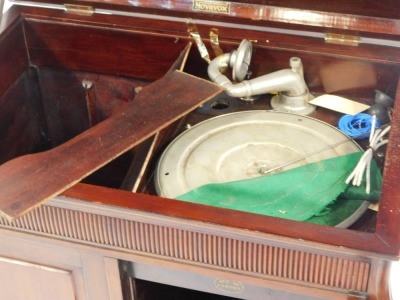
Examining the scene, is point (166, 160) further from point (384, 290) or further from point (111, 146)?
point (384, 290)

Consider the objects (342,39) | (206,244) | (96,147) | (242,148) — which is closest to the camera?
(206,244)

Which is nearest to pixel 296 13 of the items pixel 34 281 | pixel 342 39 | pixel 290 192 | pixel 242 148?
pixel 342 39

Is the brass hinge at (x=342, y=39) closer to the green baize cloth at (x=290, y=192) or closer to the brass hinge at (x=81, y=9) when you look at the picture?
the green baize cloth at (x=290, y=192)

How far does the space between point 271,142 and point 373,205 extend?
25cm

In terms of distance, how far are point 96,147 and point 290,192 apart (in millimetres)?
341

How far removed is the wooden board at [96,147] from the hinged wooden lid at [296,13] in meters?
0.18

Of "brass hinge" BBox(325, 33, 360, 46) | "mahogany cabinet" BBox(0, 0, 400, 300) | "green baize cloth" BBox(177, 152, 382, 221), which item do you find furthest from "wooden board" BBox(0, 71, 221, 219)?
"brass hinge" BBox(325, 33, 360, 46)

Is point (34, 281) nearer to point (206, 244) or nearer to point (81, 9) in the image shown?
point (206, 244)

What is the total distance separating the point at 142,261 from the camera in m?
A: 1.12

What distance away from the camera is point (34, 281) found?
1287mm

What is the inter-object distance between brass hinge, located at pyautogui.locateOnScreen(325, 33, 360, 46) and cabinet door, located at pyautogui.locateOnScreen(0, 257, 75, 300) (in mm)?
699

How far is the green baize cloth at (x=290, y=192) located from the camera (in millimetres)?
1115

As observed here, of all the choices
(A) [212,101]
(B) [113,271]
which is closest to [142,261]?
(B) [113,271]

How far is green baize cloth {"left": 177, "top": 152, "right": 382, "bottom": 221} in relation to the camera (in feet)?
3.66
